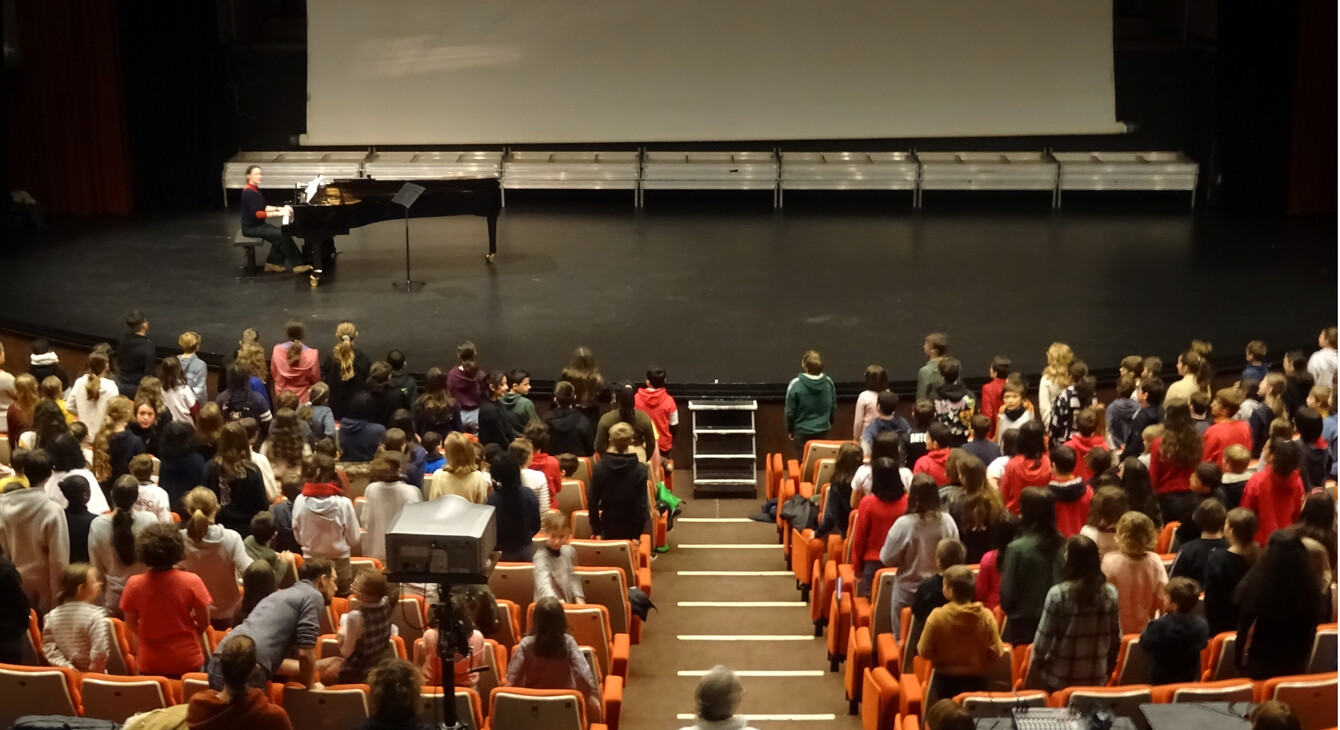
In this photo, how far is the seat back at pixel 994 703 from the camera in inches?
193

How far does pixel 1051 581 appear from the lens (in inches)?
221

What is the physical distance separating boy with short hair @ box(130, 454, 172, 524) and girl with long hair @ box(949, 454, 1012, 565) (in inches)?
134

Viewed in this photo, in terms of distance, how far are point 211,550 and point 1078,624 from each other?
338cm

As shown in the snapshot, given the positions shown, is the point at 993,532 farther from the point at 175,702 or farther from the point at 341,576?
the point at 175,702

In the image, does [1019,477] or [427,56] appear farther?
[427,56]

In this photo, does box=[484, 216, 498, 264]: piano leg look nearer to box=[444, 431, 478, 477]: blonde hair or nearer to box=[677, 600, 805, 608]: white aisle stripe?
box=[677, 600, 805, 608]: white aisle stripe

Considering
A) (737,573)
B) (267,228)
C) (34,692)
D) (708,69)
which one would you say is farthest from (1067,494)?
(708,69)

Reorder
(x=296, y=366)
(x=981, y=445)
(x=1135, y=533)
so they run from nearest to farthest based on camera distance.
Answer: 1. (x=1135, y=533)
2. (x=981, y=445)
3. (x=296, y=366)

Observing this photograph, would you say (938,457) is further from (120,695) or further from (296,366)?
(296,366)

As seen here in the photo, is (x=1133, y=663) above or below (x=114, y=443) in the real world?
below

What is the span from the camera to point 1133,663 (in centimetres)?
543

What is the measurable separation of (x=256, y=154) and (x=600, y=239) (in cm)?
490

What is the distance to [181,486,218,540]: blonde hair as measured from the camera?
5.81 m

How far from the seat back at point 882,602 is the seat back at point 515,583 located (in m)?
1.45
